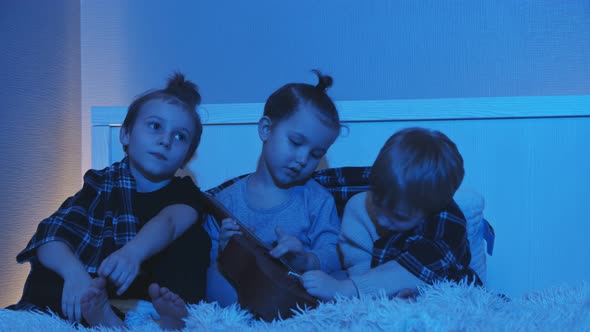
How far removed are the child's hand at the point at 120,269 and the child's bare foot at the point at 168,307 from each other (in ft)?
0.27

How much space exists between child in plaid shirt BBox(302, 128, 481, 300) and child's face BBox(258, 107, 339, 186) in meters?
0.15

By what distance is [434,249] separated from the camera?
77 centimetres

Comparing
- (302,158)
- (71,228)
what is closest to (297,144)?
(302,158)

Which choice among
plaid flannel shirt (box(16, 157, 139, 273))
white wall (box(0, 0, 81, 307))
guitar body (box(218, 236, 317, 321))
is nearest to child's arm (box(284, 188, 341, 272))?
guitar body (box(218, 236, 317, 321))

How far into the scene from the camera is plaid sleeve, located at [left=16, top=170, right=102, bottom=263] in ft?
2.76

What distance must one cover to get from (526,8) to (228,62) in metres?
0.84

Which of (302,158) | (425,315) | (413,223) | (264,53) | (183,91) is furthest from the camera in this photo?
(264,53)

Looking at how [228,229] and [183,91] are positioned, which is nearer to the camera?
[228,229]

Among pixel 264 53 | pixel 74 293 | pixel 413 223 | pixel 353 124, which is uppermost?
pixel 264 53

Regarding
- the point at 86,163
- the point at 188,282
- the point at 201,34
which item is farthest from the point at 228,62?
the point at 188,282

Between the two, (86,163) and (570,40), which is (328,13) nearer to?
(570,40)

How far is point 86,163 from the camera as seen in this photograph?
1549mm

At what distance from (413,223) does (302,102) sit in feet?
1.03

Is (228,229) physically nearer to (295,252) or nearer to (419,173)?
(295,252)
